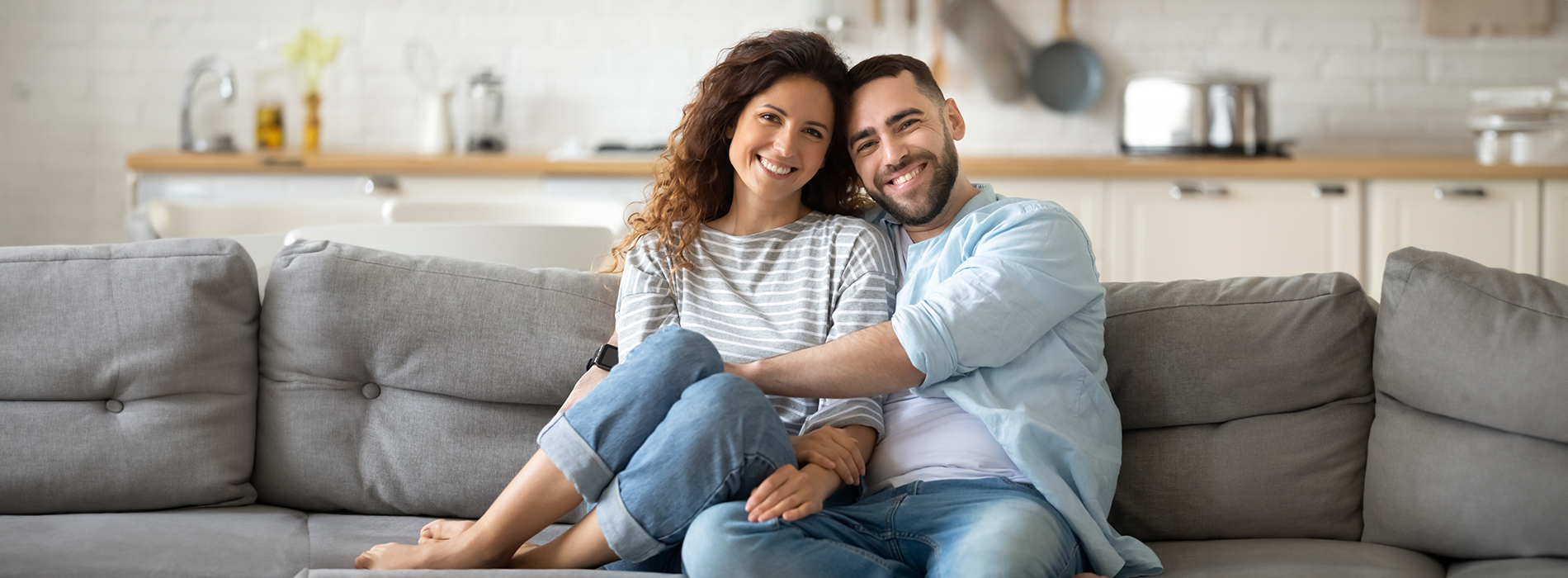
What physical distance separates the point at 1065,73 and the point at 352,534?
324 centimetres

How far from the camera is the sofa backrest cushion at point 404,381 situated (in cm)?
177

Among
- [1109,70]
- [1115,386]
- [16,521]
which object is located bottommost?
[16,521]

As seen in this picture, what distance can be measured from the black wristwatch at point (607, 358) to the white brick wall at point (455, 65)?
275 cm

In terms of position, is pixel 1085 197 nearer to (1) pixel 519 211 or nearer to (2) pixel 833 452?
(1) pixel 519 211

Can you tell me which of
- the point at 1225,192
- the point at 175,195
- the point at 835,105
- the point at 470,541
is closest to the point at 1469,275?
the point at 835,105

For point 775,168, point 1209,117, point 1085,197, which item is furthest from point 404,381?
point 1209,117

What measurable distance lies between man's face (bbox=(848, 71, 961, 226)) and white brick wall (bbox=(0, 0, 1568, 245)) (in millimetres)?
2597

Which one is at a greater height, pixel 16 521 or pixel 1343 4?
pixel 1343 4

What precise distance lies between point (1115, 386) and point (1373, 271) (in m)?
2.27

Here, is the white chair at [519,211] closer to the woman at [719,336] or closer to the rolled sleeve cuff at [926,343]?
the woman at [719,336]

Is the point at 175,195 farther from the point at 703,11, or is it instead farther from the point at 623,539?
the point at 623,539

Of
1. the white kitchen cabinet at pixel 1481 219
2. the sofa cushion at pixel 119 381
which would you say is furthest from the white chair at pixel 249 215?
the white kitchen cabinet at pixel 1481 219

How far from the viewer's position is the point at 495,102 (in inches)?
167

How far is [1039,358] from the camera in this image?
4.98ft
